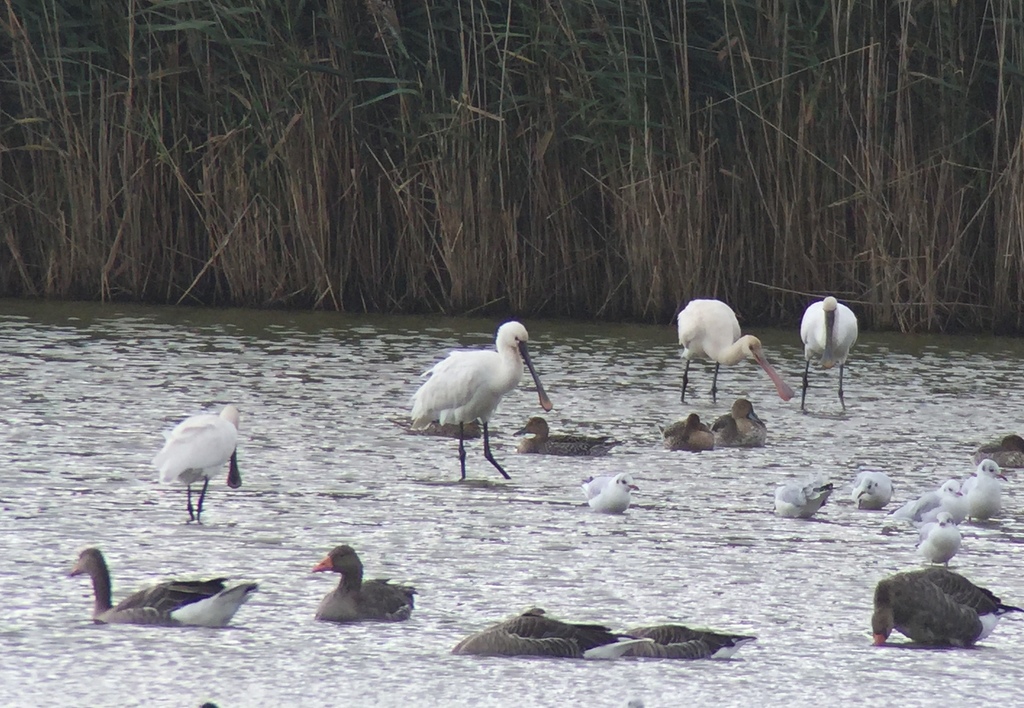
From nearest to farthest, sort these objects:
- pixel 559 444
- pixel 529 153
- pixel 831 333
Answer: pixel 559 444
pixel 831 333
pixel 529 153

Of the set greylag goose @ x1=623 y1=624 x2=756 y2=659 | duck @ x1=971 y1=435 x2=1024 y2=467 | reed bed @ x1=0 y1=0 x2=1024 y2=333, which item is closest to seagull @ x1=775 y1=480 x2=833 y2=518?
duck @ x1=971 y1=435 x2=1024 y2=467

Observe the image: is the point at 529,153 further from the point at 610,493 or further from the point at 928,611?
the point at 928,611

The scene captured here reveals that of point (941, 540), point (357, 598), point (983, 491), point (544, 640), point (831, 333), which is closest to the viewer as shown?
point (544, 640)

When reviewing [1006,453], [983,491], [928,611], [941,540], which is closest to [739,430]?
[1006,453]

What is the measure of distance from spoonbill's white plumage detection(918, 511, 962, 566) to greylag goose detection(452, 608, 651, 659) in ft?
5.61

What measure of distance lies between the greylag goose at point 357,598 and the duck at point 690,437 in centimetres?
391

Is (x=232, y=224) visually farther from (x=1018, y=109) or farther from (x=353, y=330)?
(x=1018, y=109)

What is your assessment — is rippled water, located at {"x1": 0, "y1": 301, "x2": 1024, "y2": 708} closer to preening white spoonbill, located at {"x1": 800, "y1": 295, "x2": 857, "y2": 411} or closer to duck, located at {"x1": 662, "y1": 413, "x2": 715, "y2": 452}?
duck, located at {"x1": 662, "y1": 413, "x2": 715, "y2": 452}

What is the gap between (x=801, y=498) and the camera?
318 inches

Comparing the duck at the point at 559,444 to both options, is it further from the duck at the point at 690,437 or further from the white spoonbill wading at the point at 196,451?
the white spoonbill wading at the point at 196,451

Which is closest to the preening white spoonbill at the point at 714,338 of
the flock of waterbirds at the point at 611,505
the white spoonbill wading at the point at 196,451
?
the flock of waterbirds at the point at 611,505

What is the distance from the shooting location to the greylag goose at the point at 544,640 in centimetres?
582

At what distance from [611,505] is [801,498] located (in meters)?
0.80

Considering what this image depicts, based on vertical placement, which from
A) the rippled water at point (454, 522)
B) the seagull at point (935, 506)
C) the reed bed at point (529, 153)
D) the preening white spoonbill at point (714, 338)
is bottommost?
the rippled water at point (454, 522)
